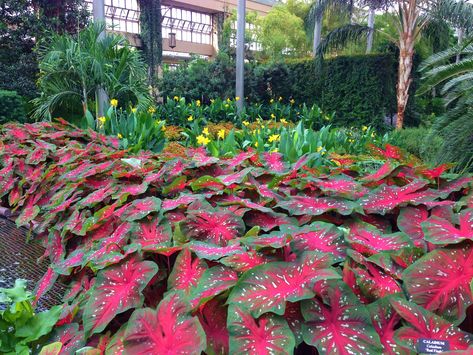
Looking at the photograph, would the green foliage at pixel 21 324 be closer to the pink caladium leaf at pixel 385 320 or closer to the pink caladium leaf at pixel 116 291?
the pink caladium leaf at pixel 116 291

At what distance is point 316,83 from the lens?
1241cm

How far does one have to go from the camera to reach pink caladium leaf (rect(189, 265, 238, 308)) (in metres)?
0.96

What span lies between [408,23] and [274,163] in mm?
8921

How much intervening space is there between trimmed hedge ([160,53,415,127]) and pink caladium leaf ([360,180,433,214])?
9.97 metres

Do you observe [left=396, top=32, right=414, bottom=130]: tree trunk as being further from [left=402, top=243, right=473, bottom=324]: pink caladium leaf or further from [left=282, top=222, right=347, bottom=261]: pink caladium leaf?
[left=402, top=243, right=473, bottom=324]: pink caladium leaf

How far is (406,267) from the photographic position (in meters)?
1.04

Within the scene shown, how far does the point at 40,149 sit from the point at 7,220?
1.46ft

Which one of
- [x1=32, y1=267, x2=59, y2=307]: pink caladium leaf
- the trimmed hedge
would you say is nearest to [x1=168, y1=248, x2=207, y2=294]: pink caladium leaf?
[x1=32, y1=267, x2=59, y2=307]: pink caladium leaf

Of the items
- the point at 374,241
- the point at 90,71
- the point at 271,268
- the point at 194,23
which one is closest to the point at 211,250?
the point at 271,268

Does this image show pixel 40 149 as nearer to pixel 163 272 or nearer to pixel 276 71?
pixel 163 272

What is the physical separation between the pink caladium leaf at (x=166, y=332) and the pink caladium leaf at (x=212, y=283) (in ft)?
0.10

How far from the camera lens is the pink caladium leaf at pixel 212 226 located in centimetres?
130

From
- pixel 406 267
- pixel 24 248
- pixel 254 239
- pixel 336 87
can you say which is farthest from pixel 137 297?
pixel 336 87

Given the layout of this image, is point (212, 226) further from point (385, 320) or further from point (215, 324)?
point (385, 320)
